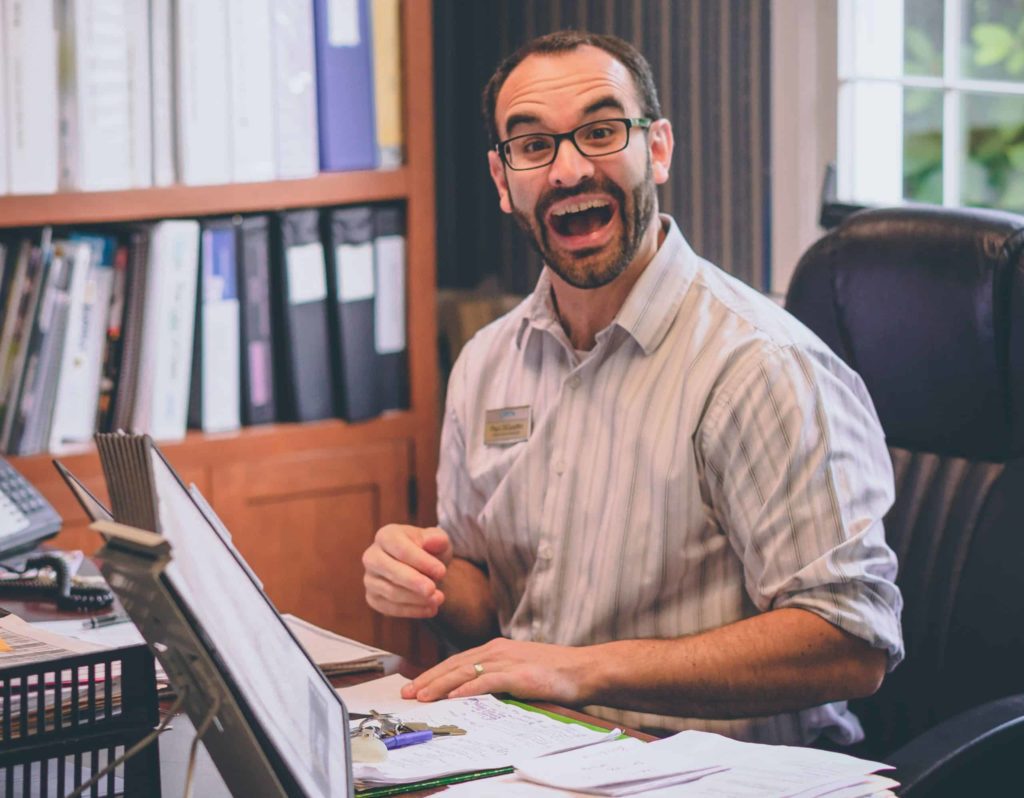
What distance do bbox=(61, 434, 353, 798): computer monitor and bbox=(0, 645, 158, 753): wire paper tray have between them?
0.37 ft

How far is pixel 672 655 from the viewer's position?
1399 millimetres

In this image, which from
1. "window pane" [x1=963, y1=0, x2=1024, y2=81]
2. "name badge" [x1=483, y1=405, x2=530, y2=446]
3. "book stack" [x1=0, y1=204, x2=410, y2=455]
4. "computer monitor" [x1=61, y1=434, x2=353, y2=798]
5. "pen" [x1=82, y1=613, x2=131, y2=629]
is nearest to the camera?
"computer monitor" [x1=61, y1=434, x2=353, y2=798]

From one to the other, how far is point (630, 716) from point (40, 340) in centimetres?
141

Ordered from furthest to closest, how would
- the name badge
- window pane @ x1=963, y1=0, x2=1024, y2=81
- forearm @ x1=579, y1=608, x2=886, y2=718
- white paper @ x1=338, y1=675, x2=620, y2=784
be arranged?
1. window pane @ x1=963, y1=0, x2=1024, y2=81
2. the name badge
3. forearm @ x1=579, y1=608, x2=886, y2=718
4. white paper @ x1=338, y1=675, x2=620, y2=784

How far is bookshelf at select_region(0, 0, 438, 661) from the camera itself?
2541 mm

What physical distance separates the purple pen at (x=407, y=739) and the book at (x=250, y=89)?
5.32ft

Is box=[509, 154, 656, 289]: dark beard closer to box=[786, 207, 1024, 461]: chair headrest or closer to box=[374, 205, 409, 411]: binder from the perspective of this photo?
box=[786, 207, 1024, 461]: chair headrest

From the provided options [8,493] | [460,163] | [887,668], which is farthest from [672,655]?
[460,163]

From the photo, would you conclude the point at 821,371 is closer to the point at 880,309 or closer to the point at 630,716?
the point at 880,309

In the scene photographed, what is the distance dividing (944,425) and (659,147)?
19.4 inches

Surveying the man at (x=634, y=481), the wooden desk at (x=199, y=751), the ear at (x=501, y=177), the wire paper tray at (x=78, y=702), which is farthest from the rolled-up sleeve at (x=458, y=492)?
the wire paper tray at (x=78, y=702)

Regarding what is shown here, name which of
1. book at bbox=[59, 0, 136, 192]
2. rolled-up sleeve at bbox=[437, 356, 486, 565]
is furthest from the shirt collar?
book at bbox=[59, 0, 136, 192]

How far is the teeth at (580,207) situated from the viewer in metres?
1.64

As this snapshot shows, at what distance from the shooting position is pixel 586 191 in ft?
5.36
